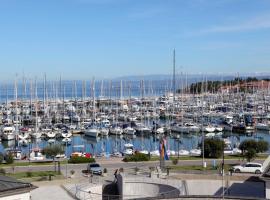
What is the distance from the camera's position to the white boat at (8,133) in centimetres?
7206

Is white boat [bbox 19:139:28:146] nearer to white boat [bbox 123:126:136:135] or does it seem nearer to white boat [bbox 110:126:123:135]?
white boat [bbox 110:126:123:135]

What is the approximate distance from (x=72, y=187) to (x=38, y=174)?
4.59m

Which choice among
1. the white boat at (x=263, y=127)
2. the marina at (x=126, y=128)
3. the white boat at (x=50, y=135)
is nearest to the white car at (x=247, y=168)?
the marina at (x=126, y=128)

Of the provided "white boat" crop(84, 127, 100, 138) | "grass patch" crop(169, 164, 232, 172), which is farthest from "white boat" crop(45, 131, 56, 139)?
"grass patch" crop(169, 164, 232, 172)

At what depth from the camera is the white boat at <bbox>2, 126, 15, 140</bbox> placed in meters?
72.1

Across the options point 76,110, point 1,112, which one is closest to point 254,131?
point 76,110

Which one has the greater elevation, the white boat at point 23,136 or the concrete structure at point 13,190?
the concrete structure at point 13,190

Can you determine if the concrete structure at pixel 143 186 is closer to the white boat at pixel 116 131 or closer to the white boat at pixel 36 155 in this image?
the white boat at pixel 36 155

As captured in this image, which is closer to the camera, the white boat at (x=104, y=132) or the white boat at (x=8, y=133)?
the white boat at (x=8, y=133)

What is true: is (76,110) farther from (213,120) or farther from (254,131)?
(254,131)

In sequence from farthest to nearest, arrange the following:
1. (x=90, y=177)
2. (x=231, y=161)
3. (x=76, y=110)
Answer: (x=76, y=110), (x=231, y=161), (x=90, y=177)

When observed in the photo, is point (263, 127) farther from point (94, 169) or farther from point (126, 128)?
point (94, 169)

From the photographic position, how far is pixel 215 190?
27859mm

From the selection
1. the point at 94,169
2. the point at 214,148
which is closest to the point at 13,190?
the point at 94,169
